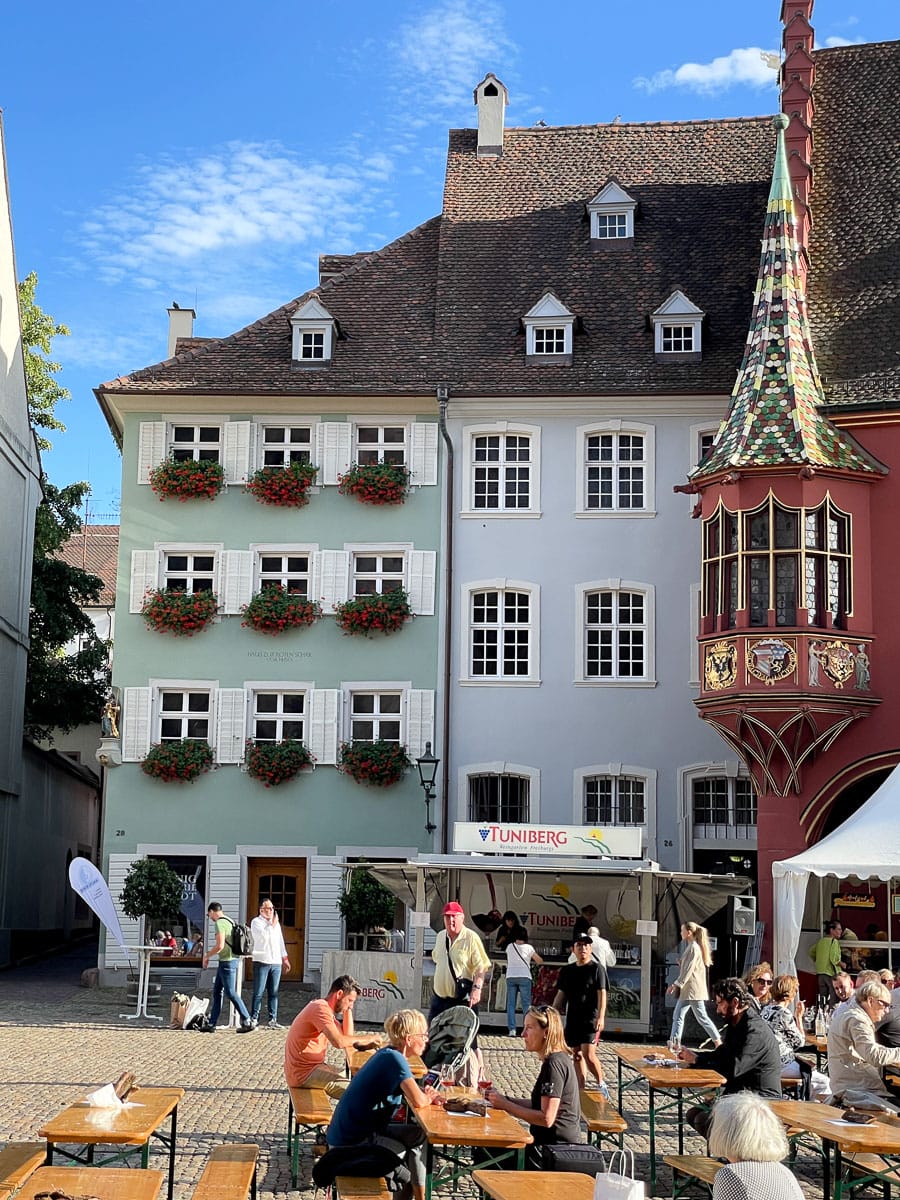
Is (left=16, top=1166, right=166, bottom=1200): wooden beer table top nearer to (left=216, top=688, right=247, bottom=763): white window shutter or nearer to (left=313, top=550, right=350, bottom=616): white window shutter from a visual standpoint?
(left=216, top=688, right=247, bottom=763): white window shutter

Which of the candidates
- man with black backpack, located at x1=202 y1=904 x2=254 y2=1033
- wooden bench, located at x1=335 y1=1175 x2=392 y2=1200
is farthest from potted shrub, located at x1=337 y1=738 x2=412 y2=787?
wooden bench, located at x1=335 y1=1175 x2=392 y2=1200

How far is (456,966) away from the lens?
1759cm

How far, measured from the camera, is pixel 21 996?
1077 inches

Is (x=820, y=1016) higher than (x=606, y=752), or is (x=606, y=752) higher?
(x=606, y=752)

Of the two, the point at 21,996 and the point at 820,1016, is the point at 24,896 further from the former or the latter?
the point at 820,1016

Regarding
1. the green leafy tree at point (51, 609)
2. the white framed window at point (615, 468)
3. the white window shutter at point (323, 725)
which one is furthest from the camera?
the green leafy tree at point (51, 609)

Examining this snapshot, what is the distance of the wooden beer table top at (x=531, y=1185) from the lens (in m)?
8.37

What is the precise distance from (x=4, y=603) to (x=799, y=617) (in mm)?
17794

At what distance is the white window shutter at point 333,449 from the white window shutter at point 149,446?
9.97 ft

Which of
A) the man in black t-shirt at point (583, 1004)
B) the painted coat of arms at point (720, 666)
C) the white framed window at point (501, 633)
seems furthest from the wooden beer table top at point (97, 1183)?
the white framed window at point (501, 633)

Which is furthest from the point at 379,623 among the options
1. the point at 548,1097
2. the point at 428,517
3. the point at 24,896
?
the point at 548,1097

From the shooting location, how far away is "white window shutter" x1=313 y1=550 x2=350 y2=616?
100ft

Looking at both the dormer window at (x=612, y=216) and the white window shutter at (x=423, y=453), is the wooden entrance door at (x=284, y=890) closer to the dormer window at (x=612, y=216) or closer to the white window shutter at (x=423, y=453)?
the white window shutter at (x=423, y=453)

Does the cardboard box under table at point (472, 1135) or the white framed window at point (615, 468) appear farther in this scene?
the white framed window at point (615, 468)
